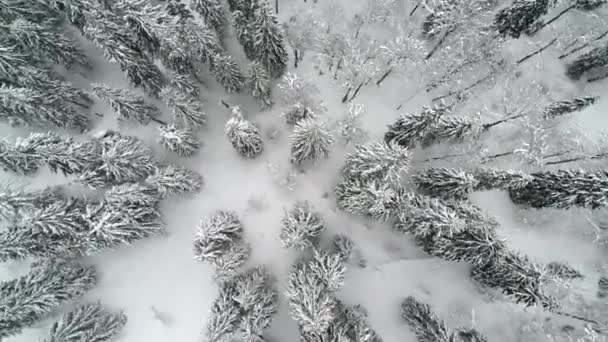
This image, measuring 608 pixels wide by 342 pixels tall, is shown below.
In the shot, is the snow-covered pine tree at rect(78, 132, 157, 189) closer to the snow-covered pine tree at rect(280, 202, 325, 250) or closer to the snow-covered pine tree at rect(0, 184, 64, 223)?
the snow-covered pine tree at rect(0, 184, 64, 223)

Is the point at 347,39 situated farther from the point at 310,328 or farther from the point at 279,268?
the point at 310,328

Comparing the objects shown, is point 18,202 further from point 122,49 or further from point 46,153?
point 122,49

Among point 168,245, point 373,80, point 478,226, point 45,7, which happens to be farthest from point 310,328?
point 45,7

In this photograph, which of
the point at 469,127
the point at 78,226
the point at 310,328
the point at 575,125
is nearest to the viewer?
the point at 310,328

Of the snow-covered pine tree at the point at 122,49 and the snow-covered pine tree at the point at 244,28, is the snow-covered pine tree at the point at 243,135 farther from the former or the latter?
the snow-covered pine tree at the point at 122,49

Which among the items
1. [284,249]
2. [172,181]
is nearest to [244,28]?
[172,181]

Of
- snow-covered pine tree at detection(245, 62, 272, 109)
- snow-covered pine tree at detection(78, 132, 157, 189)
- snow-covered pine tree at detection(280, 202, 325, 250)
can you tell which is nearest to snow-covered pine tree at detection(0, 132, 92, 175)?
snow-covered pine tree at detection(78, 132, 157, 189)

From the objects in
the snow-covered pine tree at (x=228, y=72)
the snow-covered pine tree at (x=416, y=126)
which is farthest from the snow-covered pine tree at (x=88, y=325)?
the snow-covered pine tree at (x=416, y=126)

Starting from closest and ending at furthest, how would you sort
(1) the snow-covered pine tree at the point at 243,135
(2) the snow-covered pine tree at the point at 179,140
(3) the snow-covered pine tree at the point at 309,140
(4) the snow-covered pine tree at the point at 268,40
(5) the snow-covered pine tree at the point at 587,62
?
1. (3) the snow-covered pine tree at the point at 309,140
2. (4) the snow-covered pine tree at the point at 268,40
3. (1) the snow-covered pine tree at the point at 243,135
4. (2) the snow-covered pine tree at the point at 179,140
5. (5) the snow-covered pine tree at the point at 587,62
